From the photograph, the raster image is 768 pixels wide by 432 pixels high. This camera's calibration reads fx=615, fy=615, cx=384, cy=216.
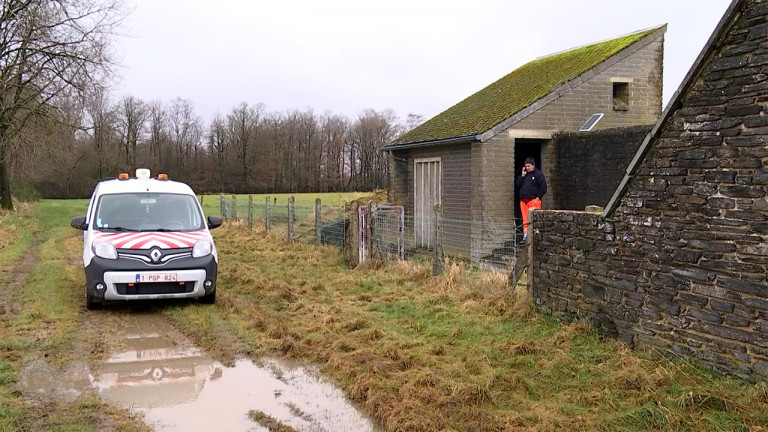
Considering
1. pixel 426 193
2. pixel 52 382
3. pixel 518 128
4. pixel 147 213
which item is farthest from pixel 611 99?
pixel 52 382

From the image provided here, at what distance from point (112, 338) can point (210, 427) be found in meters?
3.34

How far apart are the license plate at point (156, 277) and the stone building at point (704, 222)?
580cm

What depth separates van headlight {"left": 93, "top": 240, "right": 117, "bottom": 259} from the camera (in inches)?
346

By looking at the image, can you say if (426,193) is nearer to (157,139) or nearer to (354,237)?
(354,237)

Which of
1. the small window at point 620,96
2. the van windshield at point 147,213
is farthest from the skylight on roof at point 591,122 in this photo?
the van windshield at point 147,213

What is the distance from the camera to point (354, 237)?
1295 cm

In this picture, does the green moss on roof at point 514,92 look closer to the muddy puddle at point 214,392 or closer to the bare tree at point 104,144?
the muddy puddle at point 214,392

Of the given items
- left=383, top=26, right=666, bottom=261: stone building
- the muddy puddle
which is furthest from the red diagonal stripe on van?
left=383, top=26, right=666, bottom=261: stone building

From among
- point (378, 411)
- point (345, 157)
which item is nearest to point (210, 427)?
point (378, 411)

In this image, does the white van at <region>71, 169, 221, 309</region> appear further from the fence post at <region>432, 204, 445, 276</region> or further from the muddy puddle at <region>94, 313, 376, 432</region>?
the fence post at <region>432, 204, 445, 276</region>

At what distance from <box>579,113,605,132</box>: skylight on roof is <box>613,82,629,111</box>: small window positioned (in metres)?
0.58

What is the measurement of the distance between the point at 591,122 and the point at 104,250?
11.6 meters

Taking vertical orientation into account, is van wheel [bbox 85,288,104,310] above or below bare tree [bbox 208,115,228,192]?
below

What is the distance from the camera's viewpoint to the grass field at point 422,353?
483cm
